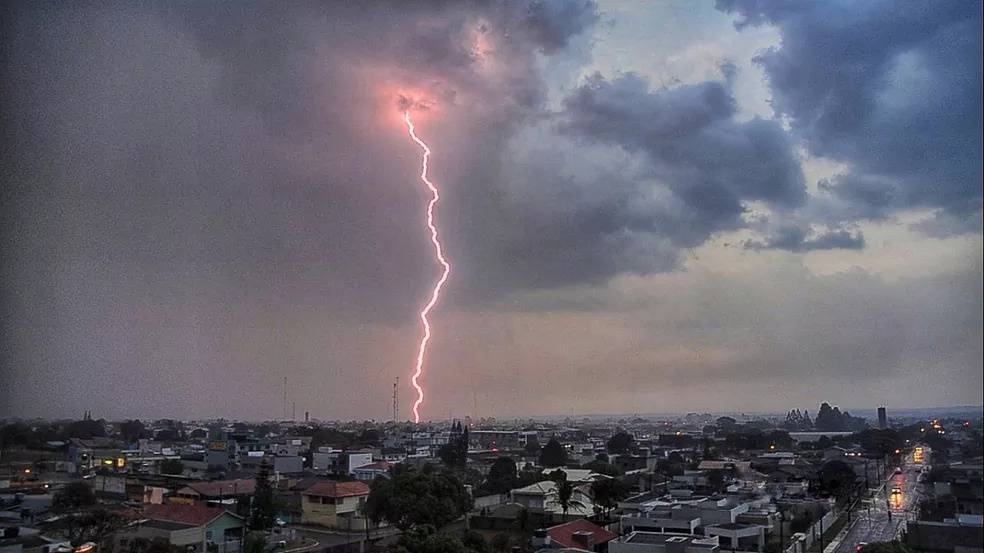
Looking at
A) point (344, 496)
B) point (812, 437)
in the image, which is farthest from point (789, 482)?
point (344, 496)

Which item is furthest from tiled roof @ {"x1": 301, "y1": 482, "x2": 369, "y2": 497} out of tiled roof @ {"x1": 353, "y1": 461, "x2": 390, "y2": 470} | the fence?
the fence

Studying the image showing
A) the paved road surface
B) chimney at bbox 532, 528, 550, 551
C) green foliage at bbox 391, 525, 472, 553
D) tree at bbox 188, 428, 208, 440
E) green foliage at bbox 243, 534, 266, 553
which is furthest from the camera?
tree at bbox 188, 428, 208, 440

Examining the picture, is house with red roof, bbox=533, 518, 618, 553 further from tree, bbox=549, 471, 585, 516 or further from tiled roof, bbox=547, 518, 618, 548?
tree, bbox=549, 471, 585, 516

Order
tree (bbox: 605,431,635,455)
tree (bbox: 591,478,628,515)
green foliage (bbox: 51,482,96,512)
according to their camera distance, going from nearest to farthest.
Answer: green foliage (bbox: 51,482,96,512) < tree (bbox: 591,478,628,515) < tree (bbox: 605,431,635,455)

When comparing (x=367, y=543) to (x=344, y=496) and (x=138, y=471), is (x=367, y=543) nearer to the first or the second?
(x=344, y=496)

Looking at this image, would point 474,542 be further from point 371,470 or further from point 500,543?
point 371,470

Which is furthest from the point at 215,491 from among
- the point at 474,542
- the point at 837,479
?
the point at 837,479
